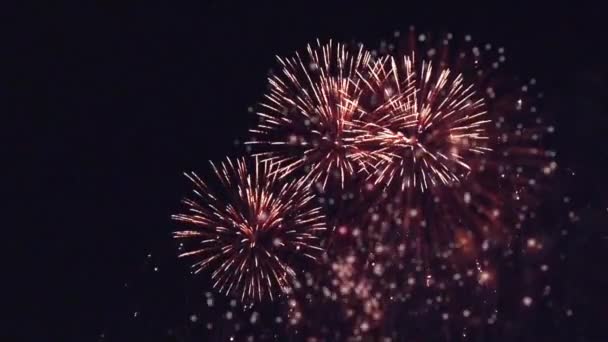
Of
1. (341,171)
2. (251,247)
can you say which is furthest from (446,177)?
(251,247)

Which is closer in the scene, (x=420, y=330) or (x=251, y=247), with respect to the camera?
(x=251, y=247)

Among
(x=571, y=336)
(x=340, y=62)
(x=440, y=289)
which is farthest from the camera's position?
(x=440, y=289)

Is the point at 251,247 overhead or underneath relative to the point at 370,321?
overhead

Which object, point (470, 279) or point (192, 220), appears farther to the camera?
point (470, 279)

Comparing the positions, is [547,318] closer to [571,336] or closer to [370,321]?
[571,336]

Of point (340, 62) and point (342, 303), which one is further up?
point (340, 62)

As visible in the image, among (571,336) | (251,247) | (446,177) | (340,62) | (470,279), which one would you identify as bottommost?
(571,336)

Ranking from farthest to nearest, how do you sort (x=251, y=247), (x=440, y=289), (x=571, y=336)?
1. (x=440, y=289)
2. (x=571, y=336)
3. (x=251, y=247)

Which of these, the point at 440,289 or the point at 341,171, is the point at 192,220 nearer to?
the point at 341,171

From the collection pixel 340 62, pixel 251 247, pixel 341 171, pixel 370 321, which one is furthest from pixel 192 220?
pixel 370 321
